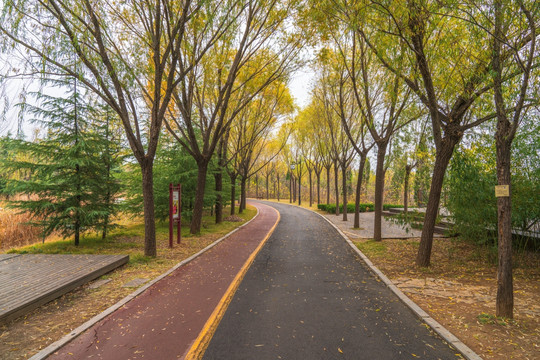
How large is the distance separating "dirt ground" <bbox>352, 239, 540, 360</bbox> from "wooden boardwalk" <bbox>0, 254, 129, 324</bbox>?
6809 mm

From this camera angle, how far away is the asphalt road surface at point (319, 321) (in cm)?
335

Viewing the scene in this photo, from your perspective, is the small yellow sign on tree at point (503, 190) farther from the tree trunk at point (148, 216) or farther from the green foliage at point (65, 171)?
the green foliage at point (65, 171)

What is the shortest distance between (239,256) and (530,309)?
6.70 m

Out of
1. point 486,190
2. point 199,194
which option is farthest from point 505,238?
point 199,194

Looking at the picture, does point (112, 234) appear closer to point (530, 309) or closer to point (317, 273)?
point (317, 273)

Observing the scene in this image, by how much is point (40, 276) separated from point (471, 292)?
9218 millimetres

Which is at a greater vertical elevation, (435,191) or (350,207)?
(435,191)

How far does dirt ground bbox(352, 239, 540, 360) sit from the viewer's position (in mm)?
3598

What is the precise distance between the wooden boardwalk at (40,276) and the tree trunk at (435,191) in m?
8.33

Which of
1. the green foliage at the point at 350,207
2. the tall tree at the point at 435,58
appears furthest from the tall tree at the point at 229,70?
the green foliage at the point at 350,207

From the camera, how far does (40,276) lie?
572 centimetres

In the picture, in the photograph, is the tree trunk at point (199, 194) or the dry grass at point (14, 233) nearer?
the dry grass at point (14, 233)

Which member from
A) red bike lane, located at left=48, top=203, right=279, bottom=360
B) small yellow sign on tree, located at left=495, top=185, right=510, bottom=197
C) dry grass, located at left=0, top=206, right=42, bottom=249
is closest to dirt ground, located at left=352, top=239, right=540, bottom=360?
small yellow sign on tree, located at left=495, top=185, right=510, bottom=197

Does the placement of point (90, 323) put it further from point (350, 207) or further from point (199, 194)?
point (350, 207)
